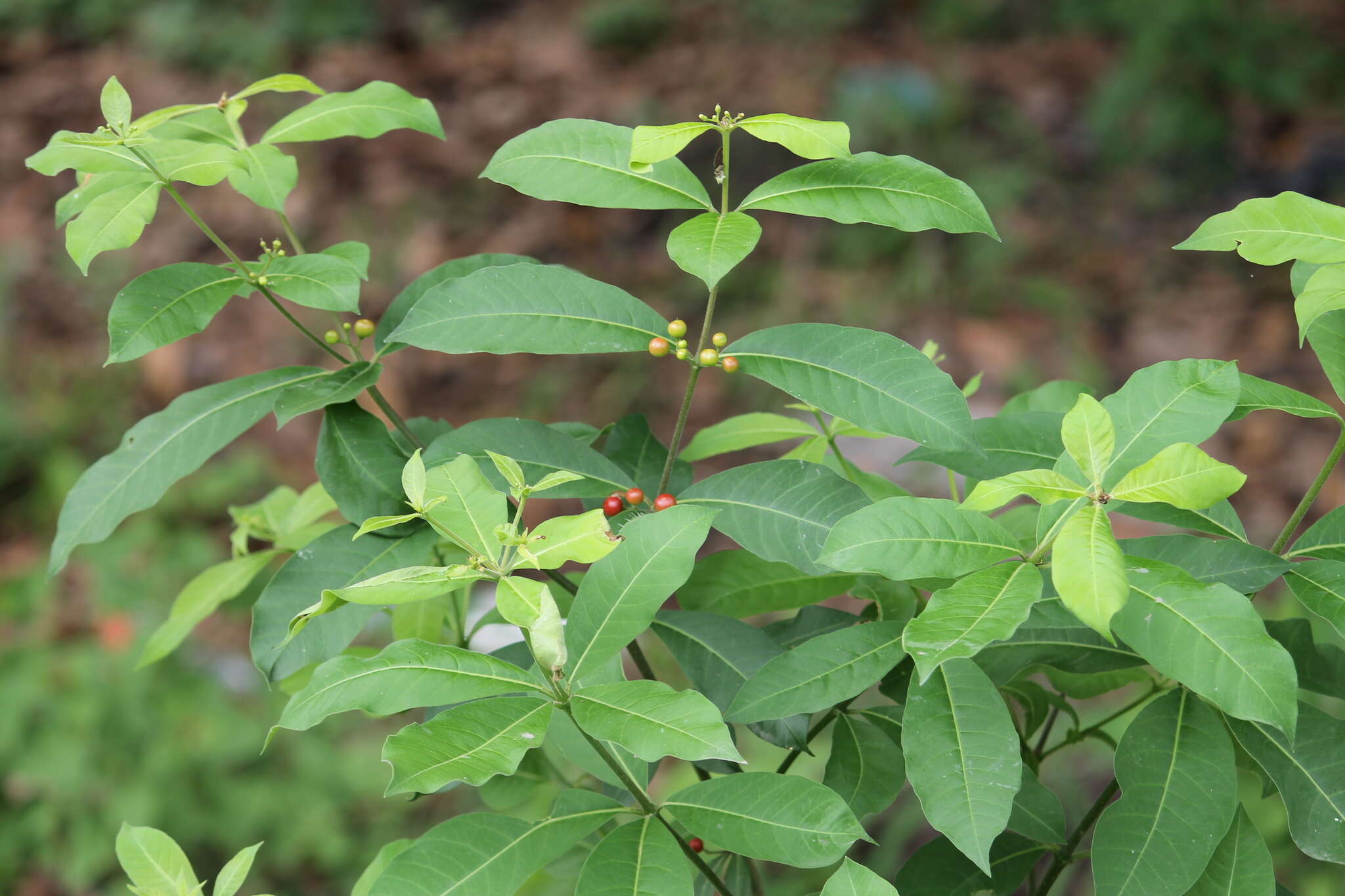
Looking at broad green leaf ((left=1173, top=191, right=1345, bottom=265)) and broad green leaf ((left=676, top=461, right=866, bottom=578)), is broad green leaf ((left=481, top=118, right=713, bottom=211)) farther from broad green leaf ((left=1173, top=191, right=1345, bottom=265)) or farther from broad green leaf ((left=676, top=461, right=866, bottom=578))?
broad green leaf ((left=1173, top=191, right=1345, bottom=265))

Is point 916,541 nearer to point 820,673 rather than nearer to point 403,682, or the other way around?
point 820,673

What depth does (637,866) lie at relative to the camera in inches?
28.5

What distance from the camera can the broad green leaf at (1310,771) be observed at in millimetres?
766

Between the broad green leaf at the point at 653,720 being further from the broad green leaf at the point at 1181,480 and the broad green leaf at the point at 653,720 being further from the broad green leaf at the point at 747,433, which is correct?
the broad green leaf at the point at 747,433

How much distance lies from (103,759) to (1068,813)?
89.6 inches

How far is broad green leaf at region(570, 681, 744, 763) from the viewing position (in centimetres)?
65

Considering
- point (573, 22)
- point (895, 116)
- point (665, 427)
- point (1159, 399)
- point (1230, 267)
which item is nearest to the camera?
point (1159, 399)

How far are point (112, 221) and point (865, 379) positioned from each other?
0.59m

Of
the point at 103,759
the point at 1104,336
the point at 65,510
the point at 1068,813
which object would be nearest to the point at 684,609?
the point at 65,510

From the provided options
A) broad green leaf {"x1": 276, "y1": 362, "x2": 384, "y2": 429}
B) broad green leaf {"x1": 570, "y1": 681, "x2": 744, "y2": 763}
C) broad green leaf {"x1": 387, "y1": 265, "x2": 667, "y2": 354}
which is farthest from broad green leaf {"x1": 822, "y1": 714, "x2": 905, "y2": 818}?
broad green leaf {"x1": 276, "y1": 362, "x2": 384, "y2": 429}

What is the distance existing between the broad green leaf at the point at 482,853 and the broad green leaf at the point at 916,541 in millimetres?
263

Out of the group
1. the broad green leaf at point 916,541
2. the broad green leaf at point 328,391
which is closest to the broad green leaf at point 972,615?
the broad green leaf at point 916,541

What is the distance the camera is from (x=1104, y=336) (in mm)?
3750

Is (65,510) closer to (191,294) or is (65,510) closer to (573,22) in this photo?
(191,294)
